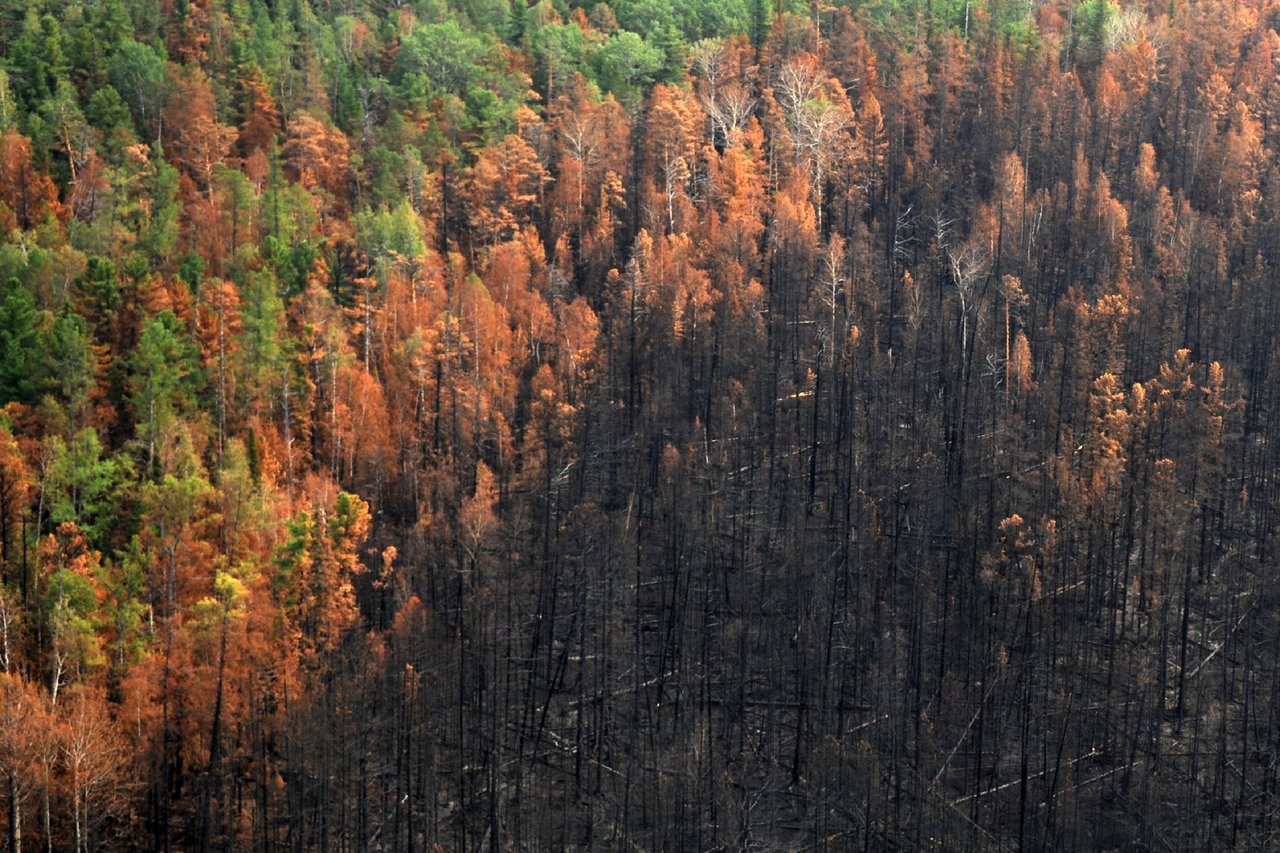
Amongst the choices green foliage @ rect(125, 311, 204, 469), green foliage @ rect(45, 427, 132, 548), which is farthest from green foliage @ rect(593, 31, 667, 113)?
green foliage @ rect(45, 427, 132, 548)

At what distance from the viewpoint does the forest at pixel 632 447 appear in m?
89.1

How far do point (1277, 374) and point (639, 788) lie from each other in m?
50.9

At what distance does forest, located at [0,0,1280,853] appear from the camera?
292 ft

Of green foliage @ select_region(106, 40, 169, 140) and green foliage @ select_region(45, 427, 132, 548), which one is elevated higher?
green foliage @ select_region(106, 40, 169, 140)

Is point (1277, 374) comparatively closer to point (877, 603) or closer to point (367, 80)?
point (877, 603)

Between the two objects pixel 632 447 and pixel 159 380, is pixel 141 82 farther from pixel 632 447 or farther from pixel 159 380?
pixel 632 447

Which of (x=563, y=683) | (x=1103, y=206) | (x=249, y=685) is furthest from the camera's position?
(x=1103, y=206)

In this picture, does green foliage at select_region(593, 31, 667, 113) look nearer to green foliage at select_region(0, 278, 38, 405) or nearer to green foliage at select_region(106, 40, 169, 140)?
green foliage at select_region(106, 40, 169, 140)

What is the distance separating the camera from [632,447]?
366 feet

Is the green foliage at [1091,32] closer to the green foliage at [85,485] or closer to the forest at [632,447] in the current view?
the forest at [632,447]

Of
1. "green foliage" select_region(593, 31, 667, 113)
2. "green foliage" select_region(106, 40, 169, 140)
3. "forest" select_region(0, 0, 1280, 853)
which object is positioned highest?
"green foliage" select_region(106, 40, 169, 140)

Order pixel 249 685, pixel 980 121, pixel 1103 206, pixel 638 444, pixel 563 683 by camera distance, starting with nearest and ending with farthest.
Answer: pixel 249 685
pixel 563 683
pixel 638 444
pixel 1103 206
pixel 980 121

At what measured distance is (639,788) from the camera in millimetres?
90062

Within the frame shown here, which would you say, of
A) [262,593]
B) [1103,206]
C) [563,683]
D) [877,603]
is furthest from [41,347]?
[1103,206]
